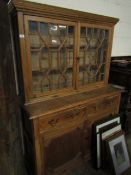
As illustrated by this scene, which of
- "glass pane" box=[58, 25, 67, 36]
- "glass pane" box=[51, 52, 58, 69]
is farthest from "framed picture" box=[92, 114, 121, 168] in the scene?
"glass pane" box=[58, 25, 67, 36]

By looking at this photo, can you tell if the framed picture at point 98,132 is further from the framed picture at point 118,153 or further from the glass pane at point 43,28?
the glass pane at point 43,28

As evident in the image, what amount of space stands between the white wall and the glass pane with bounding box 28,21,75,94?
0.48 meters

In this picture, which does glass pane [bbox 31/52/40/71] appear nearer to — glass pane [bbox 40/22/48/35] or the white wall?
glass pane [bbox 40/22/48/35]

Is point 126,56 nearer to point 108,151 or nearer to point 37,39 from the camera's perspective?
point 108,151

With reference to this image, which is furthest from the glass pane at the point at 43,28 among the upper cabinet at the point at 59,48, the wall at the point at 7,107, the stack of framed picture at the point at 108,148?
the stack of framed picture at the point at 108,148

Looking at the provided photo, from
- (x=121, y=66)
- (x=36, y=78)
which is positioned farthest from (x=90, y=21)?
(x=121, y=66)

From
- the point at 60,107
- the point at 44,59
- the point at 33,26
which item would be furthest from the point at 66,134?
the point at 33,26

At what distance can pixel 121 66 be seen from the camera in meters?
2.11

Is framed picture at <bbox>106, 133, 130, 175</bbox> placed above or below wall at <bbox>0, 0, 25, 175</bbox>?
below

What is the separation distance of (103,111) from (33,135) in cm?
93

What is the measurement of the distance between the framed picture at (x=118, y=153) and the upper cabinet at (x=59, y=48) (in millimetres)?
718

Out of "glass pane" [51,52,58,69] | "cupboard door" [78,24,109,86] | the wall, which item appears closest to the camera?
the wall

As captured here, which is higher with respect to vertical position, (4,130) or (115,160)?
(4,130)

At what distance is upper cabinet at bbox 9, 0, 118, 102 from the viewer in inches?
45.0
